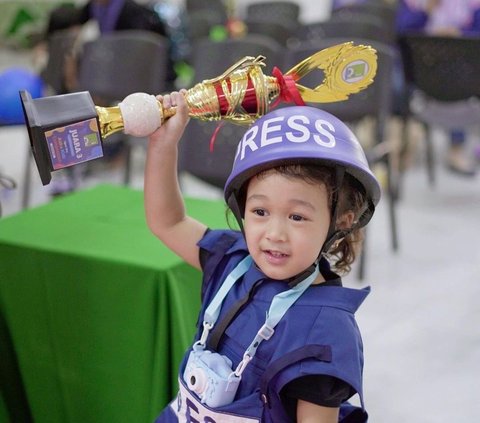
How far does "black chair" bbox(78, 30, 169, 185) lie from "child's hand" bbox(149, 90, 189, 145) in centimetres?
231

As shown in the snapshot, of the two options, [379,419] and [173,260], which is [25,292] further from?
[379,419]

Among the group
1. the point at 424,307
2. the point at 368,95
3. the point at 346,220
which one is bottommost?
the point at 424,307

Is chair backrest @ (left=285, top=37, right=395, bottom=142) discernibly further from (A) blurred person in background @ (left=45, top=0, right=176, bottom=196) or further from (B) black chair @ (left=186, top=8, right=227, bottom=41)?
(B) black chair @ (left=186, top=8, right=227, bottom=41)

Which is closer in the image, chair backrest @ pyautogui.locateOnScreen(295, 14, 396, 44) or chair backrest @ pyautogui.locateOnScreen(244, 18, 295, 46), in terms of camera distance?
chair backrest @ pyautogui.locateOnScreen(295, 14, 396, 44)

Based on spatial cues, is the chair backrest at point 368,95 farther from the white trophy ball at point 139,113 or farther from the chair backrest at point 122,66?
the white trophy ball at point 139,113

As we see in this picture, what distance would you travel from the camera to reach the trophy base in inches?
40.1

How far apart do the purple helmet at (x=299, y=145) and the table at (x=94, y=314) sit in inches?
18.2

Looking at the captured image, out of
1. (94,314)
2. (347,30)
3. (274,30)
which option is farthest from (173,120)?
(274,30)

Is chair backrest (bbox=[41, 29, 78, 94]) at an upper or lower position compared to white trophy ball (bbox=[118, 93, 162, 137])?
lower

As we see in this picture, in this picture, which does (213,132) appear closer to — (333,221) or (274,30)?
(333,221)

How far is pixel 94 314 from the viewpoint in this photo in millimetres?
1566

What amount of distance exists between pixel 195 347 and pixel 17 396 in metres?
0.72

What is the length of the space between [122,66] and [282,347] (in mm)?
2702

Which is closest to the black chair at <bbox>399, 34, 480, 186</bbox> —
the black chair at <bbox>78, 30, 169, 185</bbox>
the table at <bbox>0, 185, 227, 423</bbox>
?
the black chair at <bbox>78, 30, 169, 185</bbox>
